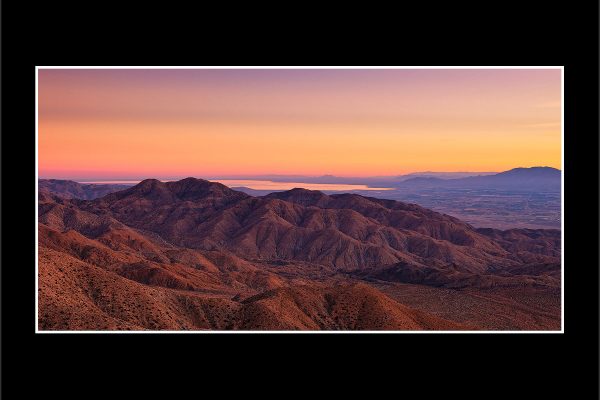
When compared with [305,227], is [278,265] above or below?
below

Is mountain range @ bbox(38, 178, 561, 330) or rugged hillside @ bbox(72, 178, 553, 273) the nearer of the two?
mountain range @ bbox(38, 178, 561, 330)

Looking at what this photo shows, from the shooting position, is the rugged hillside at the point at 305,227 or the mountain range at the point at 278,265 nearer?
the mountain range at the point at 278,265

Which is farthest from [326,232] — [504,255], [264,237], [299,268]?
[504,255]

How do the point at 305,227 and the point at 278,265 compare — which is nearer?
the point at 278,265

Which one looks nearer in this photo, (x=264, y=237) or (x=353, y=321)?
(x=353, y=321)

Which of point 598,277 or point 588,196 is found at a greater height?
point 588,196
